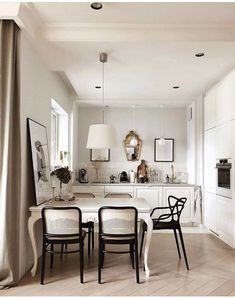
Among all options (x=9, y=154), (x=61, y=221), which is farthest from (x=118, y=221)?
(x=9, y=154)

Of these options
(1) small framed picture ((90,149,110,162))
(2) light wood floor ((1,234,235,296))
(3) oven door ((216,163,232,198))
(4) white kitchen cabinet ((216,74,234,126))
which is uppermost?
(4) white kitchen cabinet ((216,74,234,126))

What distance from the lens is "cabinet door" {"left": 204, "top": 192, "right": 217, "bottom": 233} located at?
217 inches

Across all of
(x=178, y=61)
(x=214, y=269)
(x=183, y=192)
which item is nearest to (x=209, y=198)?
(x=183, y=192)

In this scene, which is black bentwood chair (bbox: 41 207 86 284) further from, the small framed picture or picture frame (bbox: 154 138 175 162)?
picture frame (bbox: 154 138 175 162)

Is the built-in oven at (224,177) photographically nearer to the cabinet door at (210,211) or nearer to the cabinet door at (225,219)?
the cabinet door at (225,219)

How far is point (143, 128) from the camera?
7453mm

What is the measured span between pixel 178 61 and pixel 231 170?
178 centimetres

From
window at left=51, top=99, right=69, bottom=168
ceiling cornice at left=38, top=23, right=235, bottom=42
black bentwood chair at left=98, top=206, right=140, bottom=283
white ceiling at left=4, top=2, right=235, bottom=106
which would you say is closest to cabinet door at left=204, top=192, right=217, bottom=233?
white ceiling at left=4, top=2, right=235, bottom=106

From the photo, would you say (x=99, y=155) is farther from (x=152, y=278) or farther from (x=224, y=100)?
(x=152, y=278)

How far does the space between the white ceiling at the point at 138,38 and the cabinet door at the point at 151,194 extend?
245 cm

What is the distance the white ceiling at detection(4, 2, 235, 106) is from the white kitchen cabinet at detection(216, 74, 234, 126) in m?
0.17

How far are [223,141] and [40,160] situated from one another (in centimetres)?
286

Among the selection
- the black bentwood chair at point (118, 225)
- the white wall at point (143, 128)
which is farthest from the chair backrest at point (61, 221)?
the white wall at point (143, 128)

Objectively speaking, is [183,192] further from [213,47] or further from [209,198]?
[213,47]
